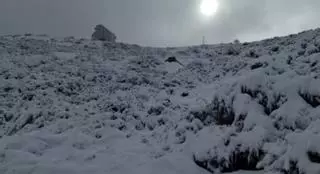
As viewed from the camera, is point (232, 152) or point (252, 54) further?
point (252, 54)

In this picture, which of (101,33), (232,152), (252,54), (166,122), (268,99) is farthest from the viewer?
(101,33)

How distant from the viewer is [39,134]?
11.1 m

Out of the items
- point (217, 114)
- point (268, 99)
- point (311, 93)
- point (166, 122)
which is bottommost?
point (166, 122)

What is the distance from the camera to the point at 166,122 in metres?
12.3

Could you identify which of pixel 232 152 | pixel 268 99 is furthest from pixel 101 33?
pixel 232 152

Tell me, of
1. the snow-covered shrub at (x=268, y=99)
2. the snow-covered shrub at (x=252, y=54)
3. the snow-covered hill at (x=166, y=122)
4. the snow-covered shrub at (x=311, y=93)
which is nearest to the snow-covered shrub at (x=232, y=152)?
the snow-covered hill at (x=166, y=122)

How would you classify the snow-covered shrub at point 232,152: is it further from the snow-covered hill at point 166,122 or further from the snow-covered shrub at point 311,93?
the snow-covered shrub at point 311,93

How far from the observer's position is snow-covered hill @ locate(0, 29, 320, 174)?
26.0 feet

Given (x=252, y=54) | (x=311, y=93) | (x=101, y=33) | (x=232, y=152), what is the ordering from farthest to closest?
(x=101, y=33), (x=252, y=54), (x=232, y=152), (x=311, y=93)

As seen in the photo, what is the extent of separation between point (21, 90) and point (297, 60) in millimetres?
12478

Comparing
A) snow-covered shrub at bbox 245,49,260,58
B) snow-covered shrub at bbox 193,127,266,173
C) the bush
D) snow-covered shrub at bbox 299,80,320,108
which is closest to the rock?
snow-covered shrub at bbox 245,49,260,58

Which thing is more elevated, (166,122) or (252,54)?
(252,54)

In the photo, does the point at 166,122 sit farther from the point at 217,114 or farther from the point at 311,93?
the point at 311,93

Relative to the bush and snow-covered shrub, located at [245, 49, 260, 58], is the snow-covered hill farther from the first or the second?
snow-covered shrub, located at [245, 49, 260, 58]
